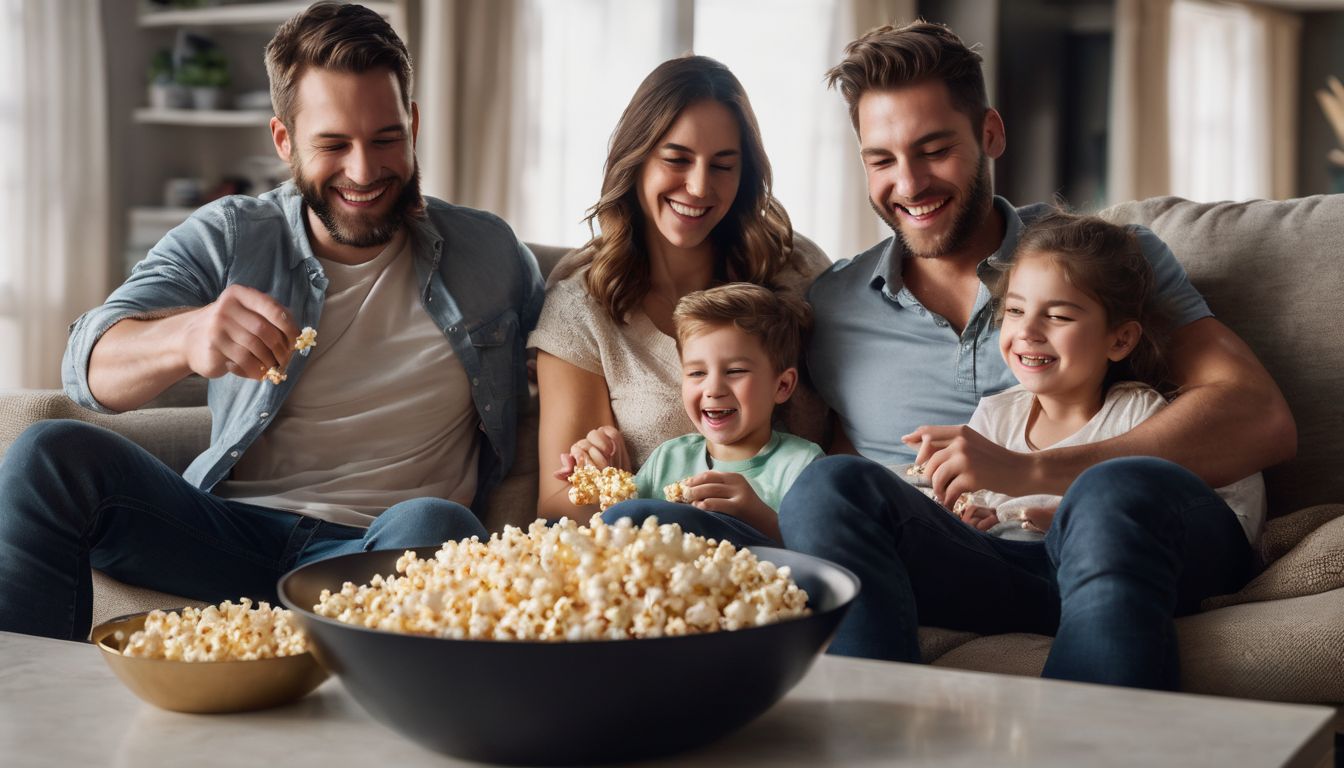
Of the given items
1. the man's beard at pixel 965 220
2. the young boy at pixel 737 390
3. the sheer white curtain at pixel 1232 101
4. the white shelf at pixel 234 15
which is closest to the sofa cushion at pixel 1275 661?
the young boy at pixel 737 390

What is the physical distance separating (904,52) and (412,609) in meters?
1.36

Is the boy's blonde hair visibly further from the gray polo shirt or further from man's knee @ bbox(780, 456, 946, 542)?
man's knee @ bbox(780, 456, 946, 542)

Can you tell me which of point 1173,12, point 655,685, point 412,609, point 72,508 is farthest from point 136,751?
point 1173,12

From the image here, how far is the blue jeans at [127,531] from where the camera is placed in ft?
5.44

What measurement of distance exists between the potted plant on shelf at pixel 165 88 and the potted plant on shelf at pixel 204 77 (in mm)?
31

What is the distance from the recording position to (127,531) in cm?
177

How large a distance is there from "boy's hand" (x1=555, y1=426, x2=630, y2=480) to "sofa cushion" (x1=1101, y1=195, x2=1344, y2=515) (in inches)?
34.9

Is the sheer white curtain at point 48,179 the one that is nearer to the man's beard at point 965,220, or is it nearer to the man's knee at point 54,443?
the man's knee at point 54,443

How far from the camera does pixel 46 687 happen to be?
1103 millimetres

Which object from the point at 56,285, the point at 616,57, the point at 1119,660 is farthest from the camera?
the point at 616,57

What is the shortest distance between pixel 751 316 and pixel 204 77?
10.9 ft

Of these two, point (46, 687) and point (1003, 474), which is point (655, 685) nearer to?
point (46, 687)

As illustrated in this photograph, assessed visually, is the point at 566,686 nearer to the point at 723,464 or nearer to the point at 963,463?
the point at 963,463

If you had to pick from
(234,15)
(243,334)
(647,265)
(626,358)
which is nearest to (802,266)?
(647,265)
